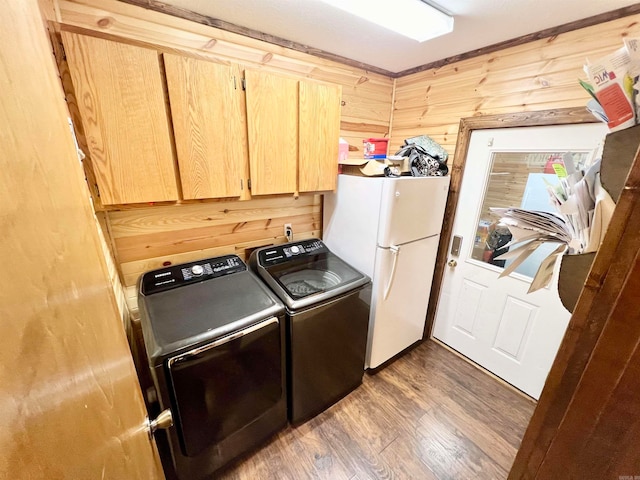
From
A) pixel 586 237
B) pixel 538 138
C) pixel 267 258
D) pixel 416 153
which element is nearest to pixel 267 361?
pixel 267 258

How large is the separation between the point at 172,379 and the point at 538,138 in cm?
238

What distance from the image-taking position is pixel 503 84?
1.67 m

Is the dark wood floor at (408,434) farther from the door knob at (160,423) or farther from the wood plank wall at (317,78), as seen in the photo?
the wood plank wall at (317,78)

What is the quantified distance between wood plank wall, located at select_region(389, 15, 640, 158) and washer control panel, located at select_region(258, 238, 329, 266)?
127 centimetres

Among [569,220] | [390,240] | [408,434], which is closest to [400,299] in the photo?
[390,240]

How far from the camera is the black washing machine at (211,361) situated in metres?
1.08

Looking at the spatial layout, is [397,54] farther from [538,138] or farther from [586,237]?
[586,237]

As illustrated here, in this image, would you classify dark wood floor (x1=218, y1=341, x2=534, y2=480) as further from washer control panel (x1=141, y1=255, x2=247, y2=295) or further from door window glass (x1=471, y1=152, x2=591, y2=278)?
washer control panel (x1=141, y1=255, x2=247, y2=295)

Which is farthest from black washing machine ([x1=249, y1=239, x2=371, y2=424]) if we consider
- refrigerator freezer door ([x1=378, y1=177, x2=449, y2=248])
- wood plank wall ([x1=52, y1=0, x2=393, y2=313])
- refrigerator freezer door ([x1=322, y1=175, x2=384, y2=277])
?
refrigerator freezer door ([x1=378, y1=177, x2=449, y2=248])

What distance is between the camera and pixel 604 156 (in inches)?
21.0

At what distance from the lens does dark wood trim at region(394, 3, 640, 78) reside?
1.24 metres

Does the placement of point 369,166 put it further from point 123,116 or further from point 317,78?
point 123,116

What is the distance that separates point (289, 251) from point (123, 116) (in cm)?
115

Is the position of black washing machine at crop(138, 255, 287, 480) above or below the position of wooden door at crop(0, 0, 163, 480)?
below
